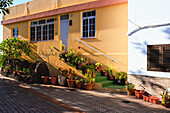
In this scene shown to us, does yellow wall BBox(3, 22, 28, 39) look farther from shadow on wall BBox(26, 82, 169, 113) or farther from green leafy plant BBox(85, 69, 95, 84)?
shadow on wall BBox(26, 82, 169, 113)

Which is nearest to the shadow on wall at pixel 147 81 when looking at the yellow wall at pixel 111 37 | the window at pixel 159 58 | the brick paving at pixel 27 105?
the window at pixel 159 58

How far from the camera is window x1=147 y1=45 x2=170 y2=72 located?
639cm

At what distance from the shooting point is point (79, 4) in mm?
11000

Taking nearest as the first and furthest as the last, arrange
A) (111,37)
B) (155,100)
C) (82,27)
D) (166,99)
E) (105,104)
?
(166,99) → (105,104) → (155,100) → (111,37) → (82,27)

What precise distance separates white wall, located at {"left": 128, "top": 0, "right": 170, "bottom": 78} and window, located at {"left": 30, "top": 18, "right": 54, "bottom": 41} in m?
7.55

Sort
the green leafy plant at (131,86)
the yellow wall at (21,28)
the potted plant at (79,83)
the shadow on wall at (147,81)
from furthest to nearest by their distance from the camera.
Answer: the yellow wall at (21,28), the potted plant at (79,83), the green leafy plant at (131,86), the shadow on wall at (147,81)

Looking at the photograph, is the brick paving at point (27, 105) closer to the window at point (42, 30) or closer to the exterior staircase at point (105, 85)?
the exterior staircase at point (105, 85)

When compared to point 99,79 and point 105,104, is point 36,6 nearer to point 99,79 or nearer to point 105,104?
point 99,79

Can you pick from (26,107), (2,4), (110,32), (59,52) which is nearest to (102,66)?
(110,32)

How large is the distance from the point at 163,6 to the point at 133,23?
4.83 ft

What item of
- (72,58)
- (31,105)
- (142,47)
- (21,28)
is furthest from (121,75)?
(21,28)

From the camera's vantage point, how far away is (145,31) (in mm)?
7090

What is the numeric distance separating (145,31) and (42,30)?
9.45 m

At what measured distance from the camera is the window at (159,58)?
6387mm
